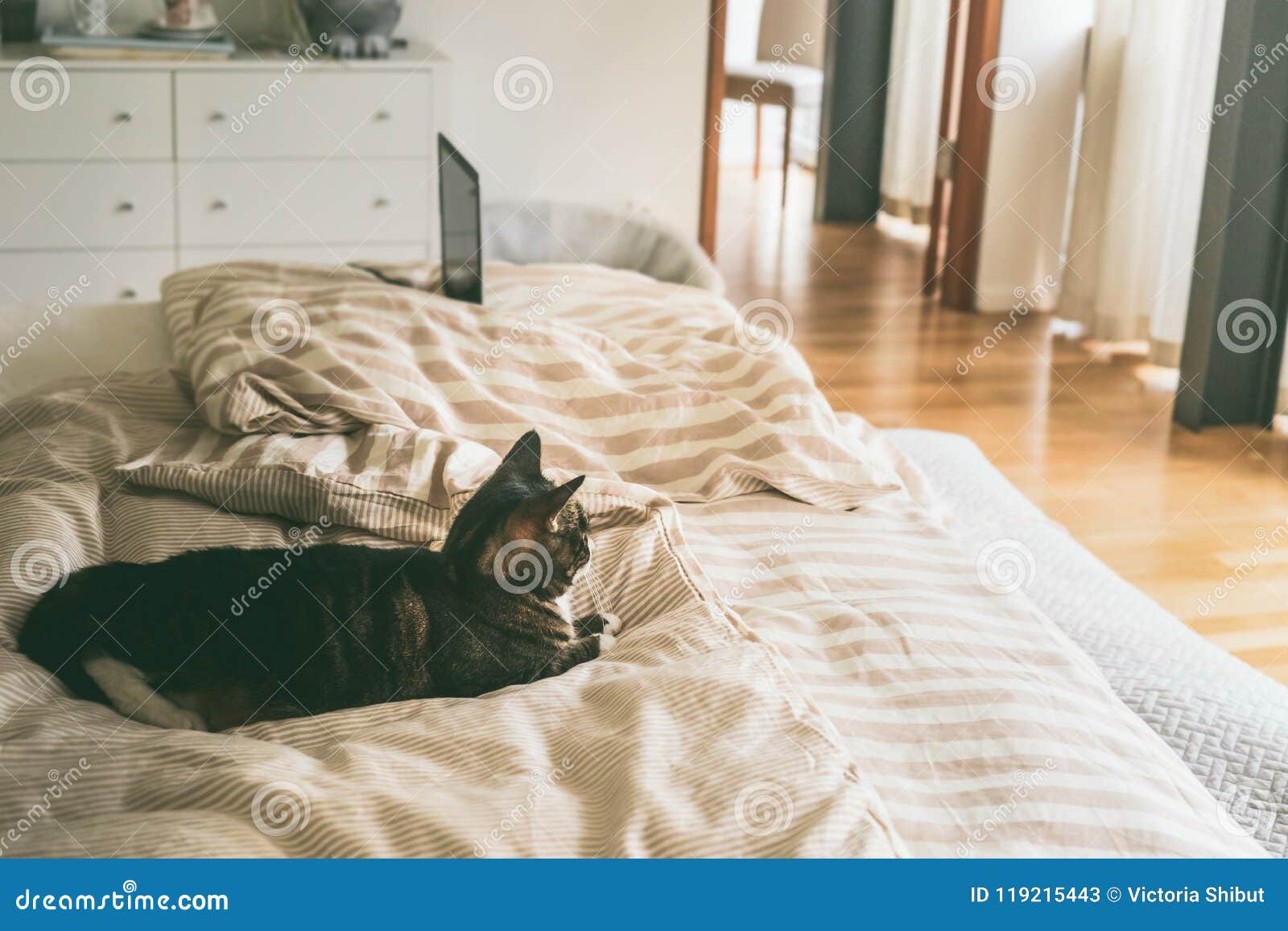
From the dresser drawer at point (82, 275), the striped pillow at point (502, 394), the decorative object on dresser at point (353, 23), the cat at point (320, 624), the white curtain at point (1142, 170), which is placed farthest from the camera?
the white curtain at point (1142, 170)

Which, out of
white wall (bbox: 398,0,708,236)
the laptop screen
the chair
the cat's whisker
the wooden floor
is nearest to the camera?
the cat's whisker

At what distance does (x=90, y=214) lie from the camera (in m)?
3.41

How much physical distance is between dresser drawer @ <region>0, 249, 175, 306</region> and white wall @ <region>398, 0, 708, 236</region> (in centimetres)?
102

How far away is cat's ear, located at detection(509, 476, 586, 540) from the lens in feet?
4.37

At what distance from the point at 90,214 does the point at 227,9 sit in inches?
30.3

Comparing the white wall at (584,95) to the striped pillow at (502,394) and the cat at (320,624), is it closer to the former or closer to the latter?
the striped pillow at (502,394)

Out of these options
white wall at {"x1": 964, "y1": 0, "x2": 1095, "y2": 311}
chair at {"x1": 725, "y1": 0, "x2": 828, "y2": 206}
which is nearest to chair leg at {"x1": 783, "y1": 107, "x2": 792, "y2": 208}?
chair at {"x1": 725, "y1": 0, "x2": 828, "y2": 206}

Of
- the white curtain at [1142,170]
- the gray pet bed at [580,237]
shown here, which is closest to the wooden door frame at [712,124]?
the gray pet bed at [580,237]

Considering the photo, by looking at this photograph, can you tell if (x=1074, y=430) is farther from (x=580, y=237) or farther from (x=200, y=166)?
(x=200, y=166)

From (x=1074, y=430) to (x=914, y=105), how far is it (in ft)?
8.53

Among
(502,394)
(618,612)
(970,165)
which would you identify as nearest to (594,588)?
(618,612)

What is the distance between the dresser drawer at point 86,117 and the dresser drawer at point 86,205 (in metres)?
0.04

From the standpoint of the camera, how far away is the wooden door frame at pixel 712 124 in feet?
13.4

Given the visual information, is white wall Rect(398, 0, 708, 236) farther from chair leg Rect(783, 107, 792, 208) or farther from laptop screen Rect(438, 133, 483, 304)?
chair leg Rect(783, 107, 792, 208)
